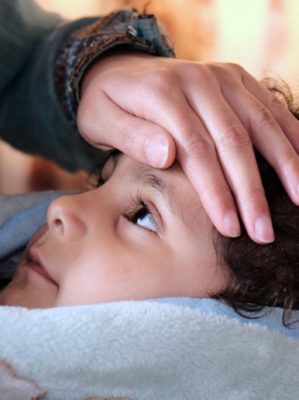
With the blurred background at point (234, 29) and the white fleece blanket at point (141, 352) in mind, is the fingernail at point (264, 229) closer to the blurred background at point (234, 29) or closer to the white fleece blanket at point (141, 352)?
the white fleece blanket at point (141, 352)

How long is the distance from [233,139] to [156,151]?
0.07m

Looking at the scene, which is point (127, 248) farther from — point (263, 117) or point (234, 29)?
point (234, 29)

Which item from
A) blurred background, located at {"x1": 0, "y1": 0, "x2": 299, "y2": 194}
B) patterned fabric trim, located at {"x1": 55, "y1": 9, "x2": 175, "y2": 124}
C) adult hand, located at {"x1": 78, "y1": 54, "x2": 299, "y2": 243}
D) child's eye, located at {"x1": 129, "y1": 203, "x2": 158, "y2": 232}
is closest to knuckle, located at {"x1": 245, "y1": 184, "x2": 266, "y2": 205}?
adult hand, located at {"x1": 78, "y1": 54, "x2": 299, "y2": 243}

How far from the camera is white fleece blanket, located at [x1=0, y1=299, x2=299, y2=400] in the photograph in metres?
0.56

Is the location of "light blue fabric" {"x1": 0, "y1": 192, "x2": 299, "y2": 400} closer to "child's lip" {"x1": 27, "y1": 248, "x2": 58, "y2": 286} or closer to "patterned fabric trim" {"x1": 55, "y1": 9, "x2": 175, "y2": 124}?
"child's lip" {"x1": 27, "y1": 248, "x2": 58, "y2": 286}

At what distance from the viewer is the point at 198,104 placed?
24.9 inches

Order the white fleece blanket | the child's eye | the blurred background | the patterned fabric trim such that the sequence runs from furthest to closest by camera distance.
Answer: the blurred background < the patterned fabric trim < the child's eye < the white fleece blanket

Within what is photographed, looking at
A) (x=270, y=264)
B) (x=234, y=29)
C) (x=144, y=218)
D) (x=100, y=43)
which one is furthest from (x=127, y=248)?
(x=234, y=29)

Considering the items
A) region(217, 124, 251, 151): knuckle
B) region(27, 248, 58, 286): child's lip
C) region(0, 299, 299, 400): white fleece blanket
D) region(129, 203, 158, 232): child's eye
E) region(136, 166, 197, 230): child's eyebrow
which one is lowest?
region(27, 248, 58, 286): child's lip

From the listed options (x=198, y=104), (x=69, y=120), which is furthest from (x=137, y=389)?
(x=69, y=120)

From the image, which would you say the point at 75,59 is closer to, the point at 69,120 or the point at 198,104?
the point at 69,120

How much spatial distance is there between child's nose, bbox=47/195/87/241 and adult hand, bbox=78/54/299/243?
0.26 feet

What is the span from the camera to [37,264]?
0.70m

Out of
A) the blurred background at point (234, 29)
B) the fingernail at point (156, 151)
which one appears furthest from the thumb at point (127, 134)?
the blurred background at point (234, 29)
